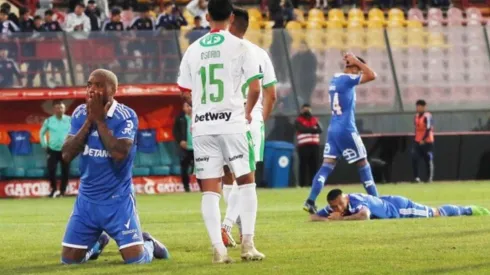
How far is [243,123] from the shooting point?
38.8ft

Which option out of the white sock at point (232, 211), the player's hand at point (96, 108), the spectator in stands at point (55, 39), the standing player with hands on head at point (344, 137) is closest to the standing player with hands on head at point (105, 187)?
the player's hand at point (96, 108)

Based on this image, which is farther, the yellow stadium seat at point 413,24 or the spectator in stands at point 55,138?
the yellow stadium seat at point 413,24

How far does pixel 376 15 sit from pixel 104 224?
27938 mm

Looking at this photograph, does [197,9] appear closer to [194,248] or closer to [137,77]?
[137,77]

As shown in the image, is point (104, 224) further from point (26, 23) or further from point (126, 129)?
point (26, 23)

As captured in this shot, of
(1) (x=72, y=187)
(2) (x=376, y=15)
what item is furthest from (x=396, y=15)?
(1) (x=72, y=187)

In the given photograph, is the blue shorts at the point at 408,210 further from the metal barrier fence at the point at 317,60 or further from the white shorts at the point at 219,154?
the metal barrier fence at the point at 317,60

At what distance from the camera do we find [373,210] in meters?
17.8

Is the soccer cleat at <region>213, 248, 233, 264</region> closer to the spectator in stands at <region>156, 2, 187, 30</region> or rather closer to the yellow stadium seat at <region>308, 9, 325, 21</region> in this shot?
the spectator in stands at <region>156, 2, 187, 30</region>

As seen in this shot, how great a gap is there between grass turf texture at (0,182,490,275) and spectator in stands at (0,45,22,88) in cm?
876

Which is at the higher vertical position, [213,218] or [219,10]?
[219,10]

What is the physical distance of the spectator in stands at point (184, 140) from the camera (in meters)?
30.5

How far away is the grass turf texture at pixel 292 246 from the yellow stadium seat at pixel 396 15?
17.6 metres

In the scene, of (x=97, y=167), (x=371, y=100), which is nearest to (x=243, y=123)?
(x=97, y=167)
